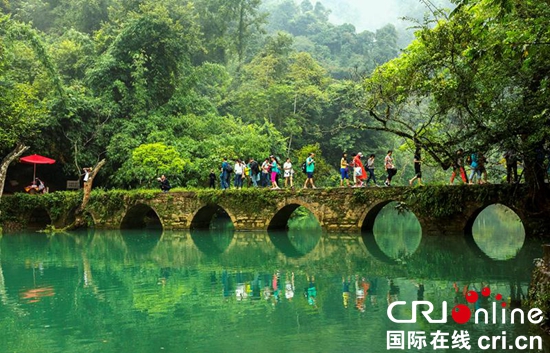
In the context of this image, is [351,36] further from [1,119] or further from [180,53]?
[1,119]

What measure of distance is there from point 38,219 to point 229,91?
61.9 feet

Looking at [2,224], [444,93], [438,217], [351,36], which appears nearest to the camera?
[444,93]

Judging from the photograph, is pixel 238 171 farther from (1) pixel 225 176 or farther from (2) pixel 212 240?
(2) pixel 212 240

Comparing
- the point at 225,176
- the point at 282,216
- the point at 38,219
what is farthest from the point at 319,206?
the point at 38,219

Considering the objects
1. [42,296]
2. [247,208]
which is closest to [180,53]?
[247,208]

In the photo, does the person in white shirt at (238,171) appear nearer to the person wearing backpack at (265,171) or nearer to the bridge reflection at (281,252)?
the person wearing backpack at (265,171)

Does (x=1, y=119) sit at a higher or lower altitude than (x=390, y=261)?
higher

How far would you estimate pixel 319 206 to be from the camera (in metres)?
19.0

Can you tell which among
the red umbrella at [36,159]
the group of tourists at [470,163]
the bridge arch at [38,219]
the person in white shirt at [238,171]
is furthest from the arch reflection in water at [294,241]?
the bridge arch at [38,219]

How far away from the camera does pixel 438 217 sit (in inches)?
669

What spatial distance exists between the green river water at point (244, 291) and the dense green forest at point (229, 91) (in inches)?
119

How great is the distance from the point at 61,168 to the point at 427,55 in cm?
1885

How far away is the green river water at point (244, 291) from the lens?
6398 millimetres

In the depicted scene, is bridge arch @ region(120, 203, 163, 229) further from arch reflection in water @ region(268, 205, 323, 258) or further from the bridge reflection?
arch reflection in water @ region(268, 205, 323, 258)
